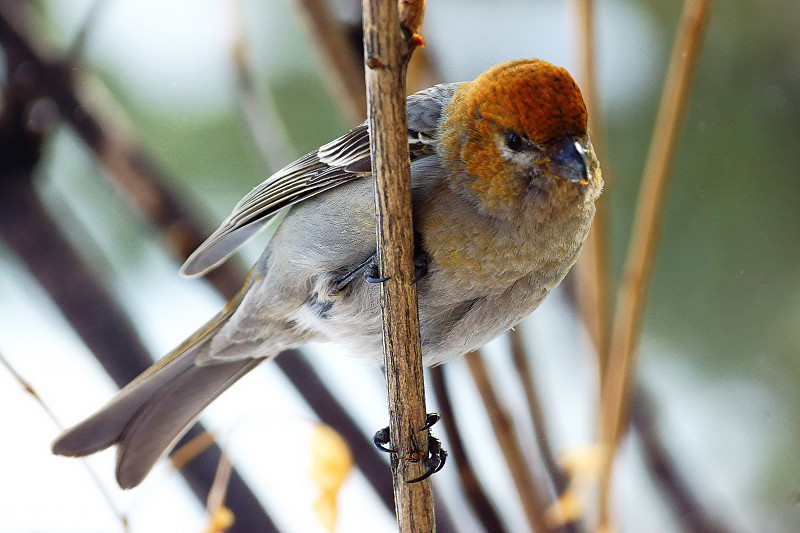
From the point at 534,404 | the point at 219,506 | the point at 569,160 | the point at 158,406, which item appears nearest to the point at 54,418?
the point at 219,506

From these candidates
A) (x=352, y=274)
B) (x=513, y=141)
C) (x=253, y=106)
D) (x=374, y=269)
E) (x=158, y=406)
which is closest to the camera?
(x=513, y=141)

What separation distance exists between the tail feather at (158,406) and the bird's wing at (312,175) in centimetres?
29

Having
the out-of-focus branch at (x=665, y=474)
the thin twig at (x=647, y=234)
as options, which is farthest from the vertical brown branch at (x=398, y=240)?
the out-of-focus branch at (x=665, y=474)

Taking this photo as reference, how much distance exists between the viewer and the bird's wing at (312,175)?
232cm

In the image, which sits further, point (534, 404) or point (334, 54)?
point (534, 404)

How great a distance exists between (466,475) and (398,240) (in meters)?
0.99

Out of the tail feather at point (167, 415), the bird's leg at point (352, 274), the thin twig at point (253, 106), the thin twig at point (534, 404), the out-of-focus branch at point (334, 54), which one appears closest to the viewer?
the out-of-focus branch at point (334, 54)

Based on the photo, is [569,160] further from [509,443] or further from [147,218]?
[147,218]

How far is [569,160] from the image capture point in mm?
1950

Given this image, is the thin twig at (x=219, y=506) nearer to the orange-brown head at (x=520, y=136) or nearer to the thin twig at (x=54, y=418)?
the thin twig at (x=54, y=418)

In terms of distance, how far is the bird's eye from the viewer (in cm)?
205

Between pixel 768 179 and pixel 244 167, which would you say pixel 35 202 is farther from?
pixel 768 179

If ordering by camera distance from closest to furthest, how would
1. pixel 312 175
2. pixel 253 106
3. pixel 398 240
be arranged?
1. pixel 398 240
2. pixel 312 175
3. pixel 253 106

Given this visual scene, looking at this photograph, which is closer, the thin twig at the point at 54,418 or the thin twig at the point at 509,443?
the thin twig at the point at 54,418
